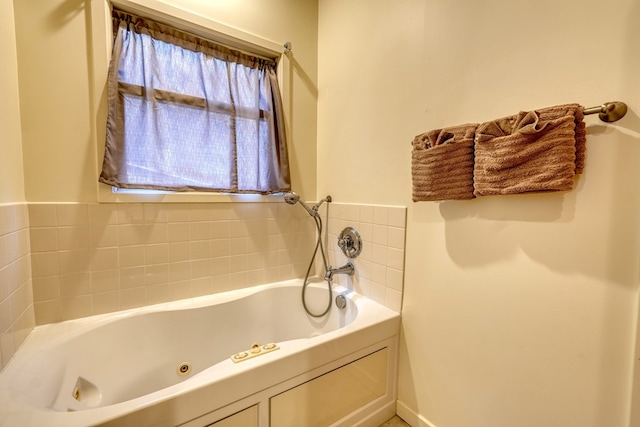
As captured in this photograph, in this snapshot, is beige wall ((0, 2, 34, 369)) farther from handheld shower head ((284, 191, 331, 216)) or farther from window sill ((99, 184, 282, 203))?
handheld shower head ((284, 191, 331, 216))

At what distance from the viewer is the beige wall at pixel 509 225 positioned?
804 mm

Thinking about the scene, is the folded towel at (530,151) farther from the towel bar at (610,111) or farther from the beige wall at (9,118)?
the beige wall at (9,118)

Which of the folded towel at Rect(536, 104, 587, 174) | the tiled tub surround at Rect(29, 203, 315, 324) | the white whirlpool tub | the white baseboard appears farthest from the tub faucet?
the folded towel at Rect(536, 104, 587, 174)

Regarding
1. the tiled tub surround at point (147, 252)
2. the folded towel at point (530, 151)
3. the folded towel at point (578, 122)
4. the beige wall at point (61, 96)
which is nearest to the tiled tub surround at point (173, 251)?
the tiled tub surround at point (147, 252)

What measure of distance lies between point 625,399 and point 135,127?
2.24m

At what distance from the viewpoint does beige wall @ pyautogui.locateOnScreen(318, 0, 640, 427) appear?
80 centimetres

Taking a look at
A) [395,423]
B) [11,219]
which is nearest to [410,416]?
[395,423]

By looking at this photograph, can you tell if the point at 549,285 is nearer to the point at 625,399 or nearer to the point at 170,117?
the point at 625,399

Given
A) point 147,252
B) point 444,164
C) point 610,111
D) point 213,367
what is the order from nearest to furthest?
point 610,111, point 213,367, point 444,164, point 147,252

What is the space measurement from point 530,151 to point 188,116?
1.66 metres

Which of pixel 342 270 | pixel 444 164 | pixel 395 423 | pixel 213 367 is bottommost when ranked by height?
pixel 395 423

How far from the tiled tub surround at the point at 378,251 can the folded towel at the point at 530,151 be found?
51cm

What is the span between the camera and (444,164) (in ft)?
3.68

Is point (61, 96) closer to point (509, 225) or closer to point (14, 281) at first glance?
point (14, 281)
